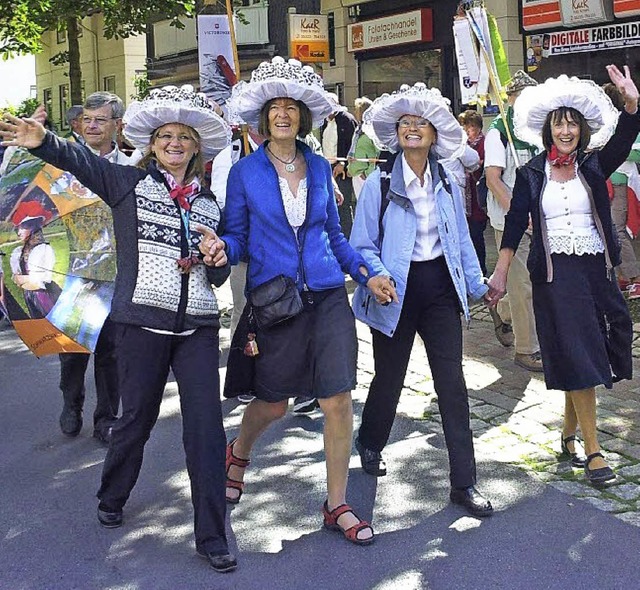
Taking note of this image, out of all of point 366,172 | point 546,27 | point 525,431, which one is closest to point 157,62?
point 546,27

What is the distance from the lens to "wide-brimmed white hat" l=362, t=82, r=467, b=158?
16.2ft

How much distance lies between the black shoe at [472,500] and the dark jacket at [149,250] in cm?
145

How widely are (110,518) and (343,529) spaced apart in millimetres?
1048

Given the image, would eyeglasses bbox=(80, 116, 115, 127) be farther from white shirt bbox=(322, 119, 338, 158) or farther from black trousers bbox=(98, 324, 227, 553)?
white shirt bbox=(322, 119, 338, 158)

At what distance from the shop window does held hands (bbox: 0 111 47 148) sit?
1466 centimetres

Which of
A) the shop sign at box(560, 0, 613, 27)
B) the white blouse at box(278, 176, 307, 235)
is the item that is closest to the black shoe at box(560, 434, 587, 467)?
the white blouse at box(278, 176, 307, 235)

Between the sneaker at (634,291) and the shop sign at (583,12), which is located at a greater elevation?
the shop sign at (583,12)

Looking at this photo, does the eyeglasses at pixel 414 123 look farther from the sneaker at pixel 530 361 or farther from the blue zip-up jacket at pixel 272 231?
the sneaker at pixel 530 361

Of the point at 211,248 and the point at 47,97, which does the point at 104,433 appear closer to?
the point at 211,248

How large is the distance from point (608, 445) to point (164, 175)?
2.87m

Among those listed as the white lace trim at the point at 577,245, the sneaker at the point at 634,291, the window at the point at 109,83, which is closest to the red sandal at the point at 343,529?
the white lace trim at the point at 577,245

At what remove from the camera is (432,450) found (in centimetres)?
590

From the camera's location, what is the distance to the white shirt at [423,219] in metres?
5.01

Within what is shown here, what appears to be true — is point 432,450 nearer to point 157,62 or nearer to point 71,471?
point 71,471
